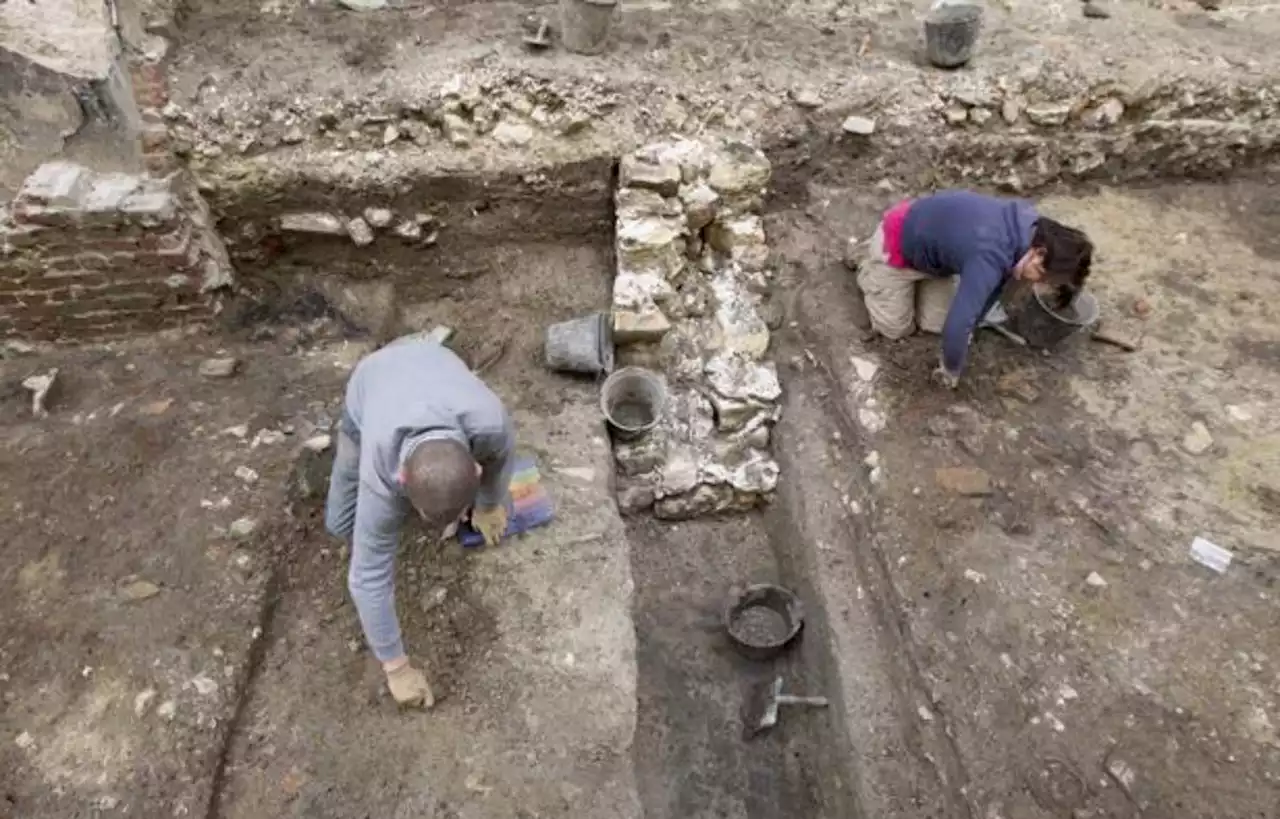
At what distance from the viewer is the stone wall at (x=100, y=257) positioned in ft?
12.0

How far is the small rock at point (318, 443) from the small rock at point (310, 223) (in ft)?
3.79

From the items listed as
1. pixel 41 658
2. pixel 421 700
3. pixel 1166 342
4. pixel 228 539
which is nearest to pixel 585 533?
pixel 421 700

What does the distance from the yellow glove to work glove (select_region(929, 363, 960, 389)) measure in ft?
6.44

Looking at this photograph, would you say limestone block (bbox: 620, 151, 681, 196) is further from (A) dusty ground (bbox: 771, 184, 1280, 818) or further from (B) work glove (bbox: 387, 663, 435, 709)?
(B) work glove (bbox: 387, 663, 435, 709)

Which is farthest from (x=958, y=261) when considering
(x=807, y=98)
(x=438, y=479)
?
(x=438, y=479)

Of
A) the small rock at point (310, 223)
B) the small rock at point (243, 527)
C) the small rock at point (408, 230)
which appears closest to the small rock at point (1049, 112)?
the small rock at point (408, 230)

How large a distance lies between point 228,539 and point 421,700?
0.96 metres

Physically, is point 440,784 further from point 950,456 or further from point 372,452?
point 950,456

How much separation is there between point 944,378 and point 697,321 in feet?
3.66

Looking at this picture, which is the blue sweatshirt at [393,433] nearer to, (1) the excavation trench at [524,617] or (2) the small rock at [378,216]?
(1) the excavation trench at [524,617]

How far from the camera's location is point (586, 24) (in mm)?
4402

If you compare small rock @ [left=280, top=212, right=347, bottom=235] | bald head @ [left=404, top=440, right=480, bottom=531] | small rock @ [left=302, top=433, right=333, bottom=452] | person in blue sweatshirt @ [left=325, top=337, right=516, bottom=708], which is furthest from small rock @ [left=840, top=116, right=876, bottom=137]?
bald head @ [left=404, top=440, right=480, bottom=531]

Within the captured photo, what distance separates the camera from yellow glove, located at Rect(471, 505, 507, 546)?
309cm

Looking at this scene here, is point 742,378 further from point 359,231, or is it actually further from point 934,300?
point 359,231
